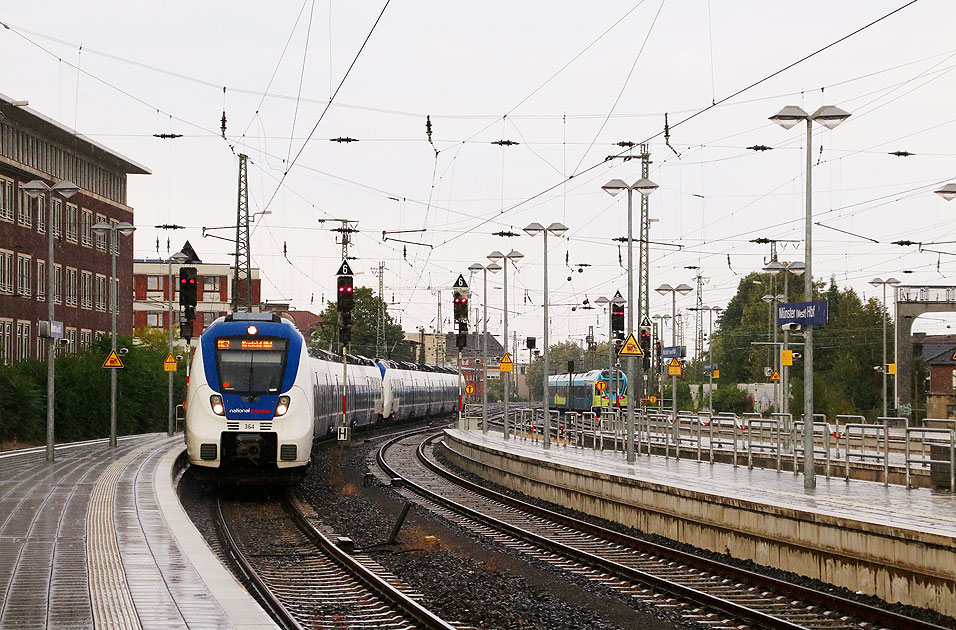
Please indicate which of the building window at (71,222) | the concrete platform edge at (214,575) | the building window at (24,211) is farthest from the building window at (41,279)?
the concrete platform edge at (214,575)

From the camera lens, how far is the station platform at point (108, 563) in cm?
941

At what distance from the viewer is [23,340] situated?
5394 cm

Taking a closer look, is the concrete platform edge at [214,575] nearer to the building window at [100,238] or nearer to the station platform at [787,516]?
the station platform at [787,516]

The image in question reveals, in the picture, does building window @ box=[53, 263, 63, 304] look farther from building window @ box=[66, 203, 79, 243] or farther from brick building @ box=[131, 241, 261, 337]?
brick building @ box=[131, 241, 261, 337]

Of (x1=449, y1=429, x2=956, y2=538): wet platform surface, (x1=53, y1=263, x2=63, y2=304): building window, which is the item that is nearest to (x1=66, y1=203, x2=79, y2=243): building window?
(x1=53, y1=263, x2=63, y2=304): building window

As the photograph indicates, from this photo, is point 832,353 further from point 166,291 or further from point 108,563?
point 108,563

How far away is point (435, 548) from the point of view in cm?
1700

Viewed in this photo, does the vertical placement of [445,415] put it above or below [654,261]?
below

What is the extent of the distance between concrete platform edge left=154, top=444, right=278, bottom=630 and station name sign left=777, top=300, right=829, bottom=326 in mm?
10056

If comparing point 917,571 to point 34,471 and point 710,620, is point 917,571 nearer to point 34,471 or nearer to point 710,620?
point 710,620

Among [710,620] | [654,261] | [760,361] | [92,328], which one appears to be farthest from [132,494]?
[760,361]

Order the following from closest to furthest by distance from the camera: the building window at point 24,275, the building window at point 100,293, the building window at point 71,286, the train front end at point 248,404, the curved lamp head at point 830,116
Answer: the curved lamp head at point 830,116 < the train front end at point 248,404 < the building window at point 24,275 < the building window at point 71,286 < the building window at point 100,293

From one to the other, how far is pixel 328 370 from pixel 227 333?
13849 millimetres

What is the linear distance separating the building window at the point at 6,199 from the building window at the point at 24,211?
798 mm
